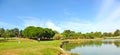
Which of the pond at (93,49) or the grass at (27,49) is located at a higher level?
the grass at (27,49)

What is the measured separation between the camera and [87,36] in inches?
7323

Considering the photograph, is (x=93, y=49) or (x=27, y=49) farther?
(x=93, y=49)

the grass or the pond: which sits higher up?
the grass

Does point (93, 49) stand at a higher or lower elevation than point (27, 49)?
lower

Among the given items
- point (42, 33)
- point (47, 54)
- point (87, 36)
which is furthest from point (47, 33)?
point (47, 54)

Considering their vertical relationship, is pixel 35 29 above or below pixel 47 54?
A: above

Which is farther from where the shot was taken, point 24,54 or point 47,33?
point 47,33

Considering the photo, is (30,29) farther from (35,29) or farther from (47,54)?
(47,54)

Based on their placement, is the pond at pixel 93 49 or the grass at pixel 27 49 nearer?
the grass at pixel 27 49

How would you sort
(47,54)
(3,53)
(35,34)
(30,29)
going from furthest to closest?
1. (30,29)
2. (35,34)
3. (47,54)
4. (3,53)

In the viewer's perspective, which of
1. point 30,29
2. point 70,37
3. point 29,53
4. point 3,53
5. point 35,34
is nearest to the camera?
point 3,53

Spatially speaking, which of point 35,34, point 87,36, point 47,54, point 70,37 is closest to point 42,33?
point 35,34

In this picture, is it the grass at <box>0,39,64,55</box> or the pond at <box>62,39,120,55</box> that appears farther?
the pond at <box>62,39,120,55</box>

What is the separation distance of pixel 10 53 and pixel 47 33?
105 meters
